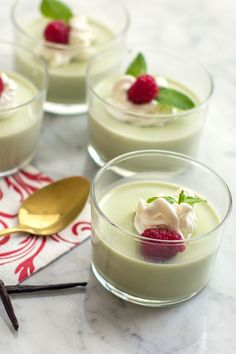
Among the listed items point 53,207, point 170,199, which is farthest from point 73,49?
point 170,199

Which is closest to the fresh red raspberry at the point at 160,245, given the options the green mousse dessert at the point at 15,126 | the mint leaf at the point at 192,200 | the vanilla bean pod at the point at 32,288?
the mint leaf at the point at 192,200

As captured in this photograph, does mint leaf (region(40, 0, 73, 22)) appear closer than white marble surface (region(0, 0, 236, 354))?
No

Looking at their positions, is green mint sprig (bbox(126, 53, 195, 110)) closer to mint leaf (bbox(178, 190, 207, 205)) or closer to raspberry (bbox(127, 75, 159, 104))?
raspberry (bbox(127, 75, 159, 104))

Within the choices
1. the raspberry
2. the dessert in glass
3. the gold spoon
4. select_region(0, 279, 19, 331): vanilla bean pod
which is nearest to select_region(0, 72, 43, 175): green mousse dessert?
Answer: the dessert in glass

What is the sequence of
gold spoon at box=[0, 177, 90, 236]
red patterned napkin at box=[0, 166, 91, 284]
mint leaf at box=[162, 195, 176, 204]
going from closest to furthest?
mint leaf at box=[162, 195, 176, 204] → red patterned napkin at box=[0, 166, 91, 284] → gold spoon at box=[0, 177, 90, 236]

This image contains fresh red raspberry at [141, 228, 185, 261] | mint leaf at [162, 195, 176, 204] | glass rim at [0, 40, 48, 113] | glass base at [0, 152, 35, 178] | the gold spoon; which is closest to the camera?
fresh red raspberry at [141, 228, 185, 261]

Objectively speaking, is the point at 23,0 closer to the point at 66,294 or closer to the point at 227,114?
the point at 227,114

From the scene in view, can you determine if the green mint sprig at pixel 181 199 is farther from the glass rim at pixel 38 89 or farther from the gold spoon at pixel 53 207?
the glass rim at pixel 38 89

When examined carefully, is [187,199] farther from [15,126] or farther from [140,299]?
[15,126]
